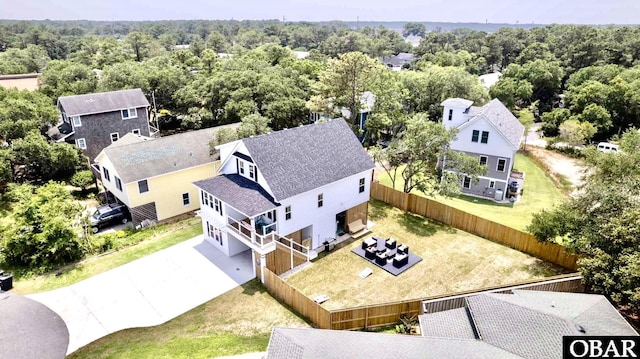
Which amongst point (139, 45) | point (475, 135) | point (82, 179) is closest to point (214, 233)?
point (82, 179)

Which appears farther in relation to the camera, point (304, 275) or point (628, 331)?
point (304, 275)

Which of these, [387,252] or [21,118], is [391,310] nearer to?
[387,252]

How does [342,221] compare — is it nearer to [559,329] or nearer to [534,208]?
[559,329]

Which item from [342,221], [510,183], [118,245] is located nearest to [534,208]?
[510,183]

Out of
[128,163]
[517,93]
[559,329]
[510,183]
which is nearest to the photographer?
[559,329]

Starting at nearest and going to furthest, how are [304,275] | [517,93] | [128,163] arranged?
[304,275]
[128,163]
[517,93]

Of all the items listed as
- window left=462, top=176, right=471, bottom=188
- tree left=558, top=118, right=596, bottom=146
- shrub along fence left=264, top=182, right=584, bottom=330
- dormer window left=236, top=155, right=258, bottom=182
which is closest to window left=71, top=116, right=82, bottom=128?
dormer window left=236, top=155, right=258, bottom=182

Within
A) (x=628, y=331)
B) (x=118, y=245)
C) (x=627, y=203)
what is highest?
(x=627, y=203)

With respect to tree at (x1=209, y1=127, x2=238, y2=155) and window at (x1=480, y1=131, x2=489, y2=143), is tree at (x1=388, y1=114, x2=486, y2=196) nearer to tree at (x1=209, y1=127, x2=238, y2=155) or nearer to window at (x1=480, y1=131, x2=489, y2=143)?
window at (x1=480, y1=131, x2=489, y2=143)
